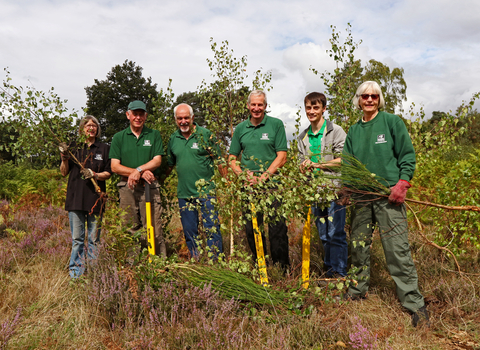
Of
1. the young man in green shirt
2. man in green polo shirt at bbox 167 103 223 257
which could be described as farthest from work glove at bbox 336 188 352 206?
man in green polo shirt at bbox 167 103 223 257

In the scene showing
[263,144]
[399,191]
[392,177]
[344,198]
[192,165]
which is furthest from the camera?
[192,165]

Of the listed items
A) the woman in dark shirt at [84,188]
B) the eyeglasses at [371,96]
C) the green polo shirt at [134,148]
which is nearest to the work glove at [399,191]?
the eyeglasses at [371,96]

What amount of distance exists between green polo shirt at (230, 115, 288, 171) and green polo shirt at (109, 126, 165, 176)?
4.00ft

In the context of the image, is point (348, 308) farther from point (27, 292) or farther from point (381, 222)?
point (27, 292)

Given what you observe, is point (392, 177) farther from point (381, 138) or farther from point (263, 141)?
point (263, 141)

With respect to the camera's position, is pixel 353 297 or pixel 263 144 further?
pixel 263 144

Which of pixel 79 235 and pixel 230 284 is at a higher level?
pixel 79 235

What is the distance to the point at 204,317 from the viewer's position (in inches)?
107

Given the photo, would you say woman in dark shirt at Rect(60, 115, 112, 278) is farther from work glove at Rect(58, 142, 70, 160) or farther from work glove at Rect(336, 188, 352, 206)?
work glove at Rect(336, 188, 352, 206)

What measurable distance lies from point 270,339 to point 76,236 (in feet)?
9.11

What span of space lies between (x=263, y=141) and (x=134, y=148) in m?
1.69

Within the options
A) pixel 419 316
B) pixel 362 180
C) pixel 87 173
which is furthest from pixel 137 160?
pixel 419 316

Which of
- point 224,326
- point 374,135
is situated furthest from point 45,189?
point 374,135

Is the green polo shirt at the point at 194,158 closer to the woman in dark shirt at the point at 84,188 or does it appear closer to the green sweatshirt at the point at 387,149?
the woman in dark shirt at the point at 84,188
